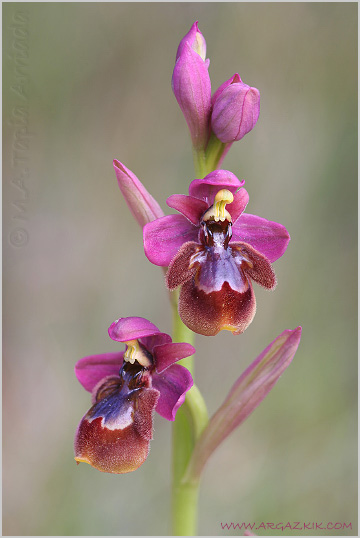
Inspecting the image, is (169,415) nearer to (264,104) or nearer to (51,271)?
(51,271)

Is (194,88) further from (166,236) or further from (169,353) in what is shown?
(169,353)

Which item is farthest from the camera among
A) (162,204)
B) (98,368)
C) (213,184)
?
(162,204)

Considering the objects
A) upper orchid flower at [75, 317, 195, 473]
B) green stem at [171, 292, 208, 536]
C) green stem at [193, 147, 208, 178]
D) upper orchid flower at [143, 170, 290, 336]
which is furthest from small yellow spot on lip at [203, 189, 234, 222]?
upper orchid flower at [75, 317, 195, 473]

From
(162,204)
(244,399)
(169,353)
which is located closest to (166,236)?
(169,353)

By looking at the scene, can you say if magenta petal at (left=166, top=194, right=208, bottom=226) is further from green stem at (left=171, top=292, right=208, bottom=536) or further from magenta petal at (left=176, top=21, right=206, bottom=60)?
magenta petal at (left=176, top=21, right=206, bottom=60)

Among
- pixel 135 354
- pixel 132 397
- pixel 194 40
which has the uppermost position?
pixel 194 40

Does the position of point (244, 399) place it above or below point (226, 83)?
below
